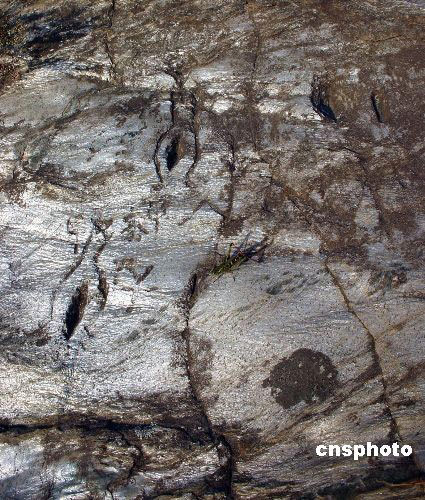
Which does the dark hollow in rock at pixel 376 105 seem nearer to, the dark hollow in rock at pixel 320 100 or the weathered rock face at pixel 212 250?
the weathered rock face at pixel 212 250

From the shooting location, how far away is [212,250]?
3967 millimetres

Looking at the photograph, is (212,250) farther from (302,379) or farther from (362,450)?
(362,450)

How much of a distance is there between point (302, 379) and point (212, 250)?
0.87 metres

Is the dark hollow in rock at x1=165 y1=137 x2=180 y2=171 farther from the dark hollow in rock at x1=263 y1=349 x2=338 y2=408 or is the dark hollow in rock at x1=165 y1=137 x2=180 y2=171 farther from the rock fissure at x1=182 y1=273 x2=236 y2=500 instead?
the dark hollow in rock at x1=263 y1=349 x2=338 y2=408

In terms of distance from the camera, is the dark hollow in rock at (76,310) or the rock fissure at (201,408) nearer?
the rock fissure at (201,408)

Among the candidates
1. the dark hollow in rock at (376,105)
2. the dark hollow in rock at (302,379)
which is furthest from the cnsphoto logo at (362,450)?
the dark hollow in rock at (376,105)

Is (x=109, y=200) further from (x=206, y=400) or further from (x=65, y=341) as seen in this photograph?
(x=206, y=400)

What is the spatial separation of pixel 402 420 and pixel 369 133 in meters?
1.72

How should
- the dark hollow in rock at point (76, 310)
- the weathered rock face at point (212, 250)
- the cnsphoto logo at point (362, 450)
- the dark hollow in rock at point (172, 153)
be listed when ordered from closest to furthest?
the cnsphoto logo at point (362, 450), the weathered rock face at point (212, 250), the dark hollow in rock at point (76, 310), the dark hollow in rock at point (172, 153)

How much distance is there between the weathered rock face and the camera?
3.56 meters

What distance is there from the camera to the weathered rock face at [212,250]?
11.7ft

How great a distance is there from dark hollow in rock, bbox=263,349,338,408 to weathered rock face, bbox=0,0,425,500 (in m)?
0.01

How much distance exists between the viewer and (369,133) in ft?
14.0

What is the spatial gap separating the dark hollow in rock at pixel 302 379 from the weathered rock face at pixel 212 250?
0.01m
